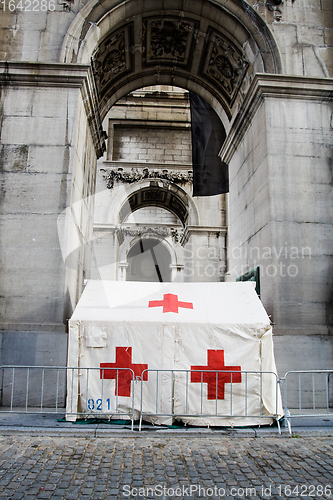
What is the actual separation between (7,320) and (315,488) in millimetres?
6421

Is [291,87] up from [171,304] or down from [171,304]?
up

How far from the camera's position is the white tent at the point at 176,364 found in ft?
21.3

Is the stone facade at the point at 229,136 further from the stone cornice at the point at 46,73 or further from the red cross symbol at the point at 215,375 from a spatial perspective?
the red cross symbol at the point at 215,375

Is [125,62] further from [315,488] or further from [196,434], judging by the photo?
[315,488]

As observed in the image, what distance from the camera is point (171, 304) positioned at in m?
7.15

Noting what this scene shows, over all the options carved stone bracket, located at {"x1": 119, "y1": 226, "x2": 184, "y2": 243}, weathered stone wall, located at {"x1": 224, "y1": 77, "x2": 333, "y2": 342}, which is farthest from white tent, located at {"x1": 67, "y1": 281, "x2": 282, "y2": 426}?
carved stone bracket, located at {"x1": 119, "y1": 226, "x2": 184, "y2": 243}

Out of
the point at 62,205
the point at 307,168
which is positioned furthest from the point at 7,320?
the point at 307,168

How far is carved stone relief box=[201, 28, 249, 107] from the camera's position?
33.9 ft

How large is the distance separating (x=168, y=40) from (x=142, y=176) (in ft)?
39.0

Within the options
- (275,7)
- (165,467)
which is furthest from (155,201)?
(165,467)

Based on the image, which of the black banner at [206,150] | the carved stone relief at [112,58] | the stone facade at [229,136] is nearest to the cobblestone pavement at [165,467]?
the stone facade at [229,136]

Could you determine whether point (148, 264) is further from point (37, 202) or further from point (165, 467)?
point (165, 467)

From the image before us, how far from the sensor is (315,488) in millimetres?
4195

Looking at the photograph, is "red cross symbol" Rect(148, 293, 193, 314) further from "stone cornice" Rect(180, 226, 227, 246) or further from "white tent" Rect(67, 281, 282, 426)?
"stone cornice" Rect(180, 226, 227, 246)
